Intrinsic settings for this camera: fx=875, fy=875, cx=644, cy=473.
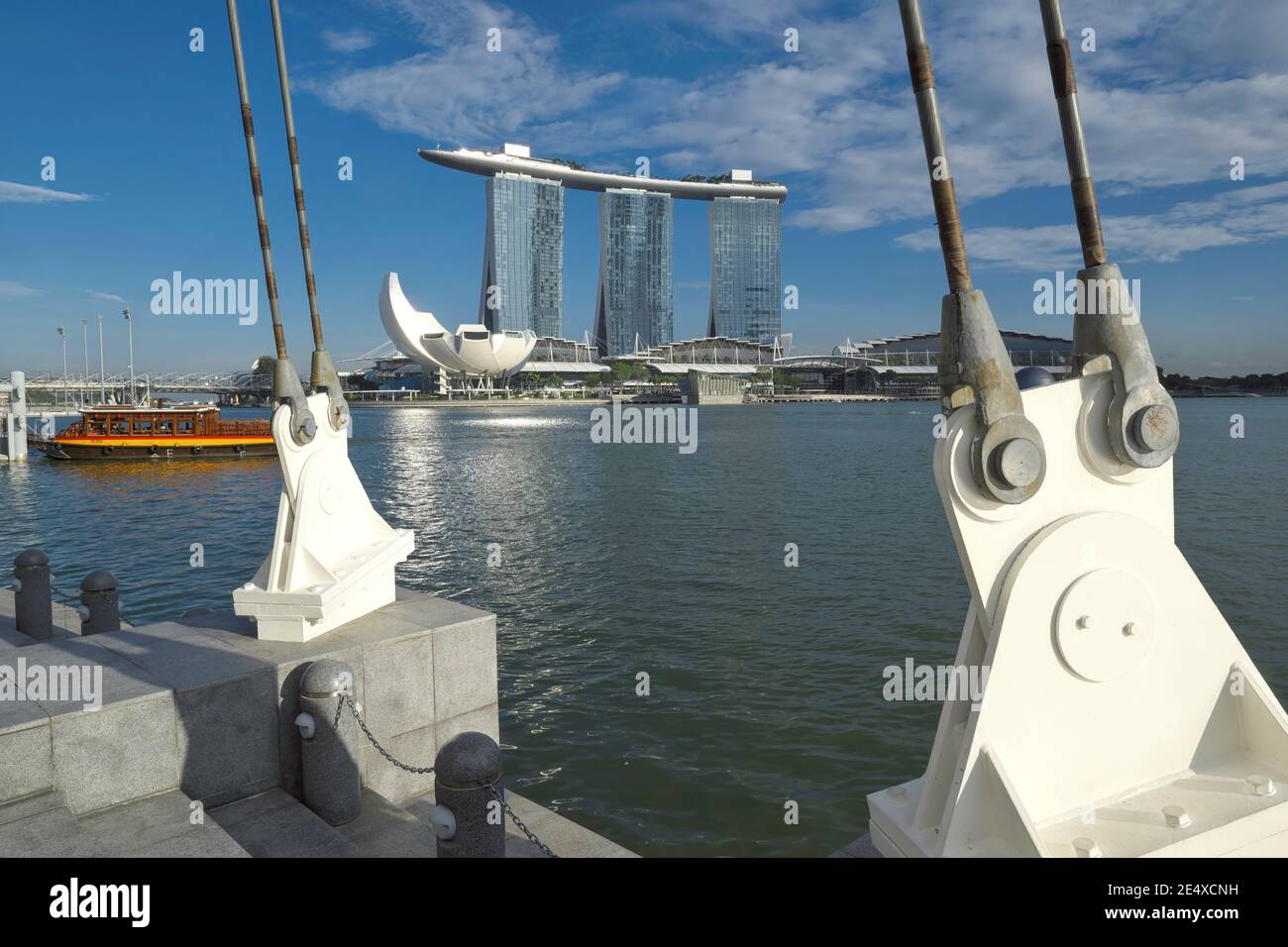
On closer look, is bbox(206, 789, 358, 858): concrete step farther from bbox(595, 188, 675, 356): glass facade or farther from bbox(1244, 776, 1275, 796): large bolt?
bbox(595, 188, 675, 356): glass facade

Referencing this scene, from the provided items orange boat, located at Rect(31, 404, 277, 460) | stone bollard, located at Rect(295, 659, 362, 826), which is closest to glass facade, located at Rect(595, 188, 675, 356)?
orange boat, located at Rect(31, 404, 277, 460)

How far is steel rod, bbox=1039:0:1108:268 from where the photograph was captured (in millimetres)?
2176

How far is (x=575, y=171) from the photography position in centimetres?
12281

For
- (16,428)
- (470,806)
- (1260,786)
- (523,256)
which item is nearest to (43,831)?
(470,806)

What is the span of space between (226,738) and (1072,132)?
11.7ft

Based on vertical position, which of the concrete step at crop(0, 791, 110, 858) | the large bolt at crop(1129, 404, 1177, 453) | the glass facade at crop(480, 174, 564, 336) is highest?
the glass facade at crop(480, 174, 564, 336)

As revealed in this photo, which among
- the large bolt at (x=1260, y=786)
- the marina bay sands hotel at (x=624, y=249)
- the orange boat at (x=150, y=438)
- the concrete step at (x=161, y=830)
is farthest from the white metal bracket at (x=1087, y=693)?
the marina bay sands hotel at (x=624, y=249)

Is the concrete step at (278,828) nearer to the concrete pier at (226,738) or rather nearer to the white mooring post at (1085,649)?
the concrete pier at (226,738)

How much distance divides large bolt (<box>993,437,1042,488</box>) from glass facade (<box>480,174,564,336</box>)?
113m

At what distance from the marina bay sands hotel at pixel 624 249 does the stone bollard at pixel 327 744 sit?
11353 cm

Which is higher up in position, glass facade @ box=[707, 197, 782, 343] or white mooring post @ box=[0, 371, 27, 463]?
glass facade @ box=[707, 197, 782, 343]

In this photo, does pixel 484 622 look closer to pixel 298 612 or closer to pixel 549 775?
pixel 298 612
